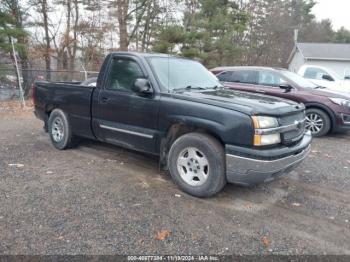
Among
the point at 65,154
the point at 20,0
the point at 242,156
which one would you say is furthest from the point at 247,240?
the point at 20,0

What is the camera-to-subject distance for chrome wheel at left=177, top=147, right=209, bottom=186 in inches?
155

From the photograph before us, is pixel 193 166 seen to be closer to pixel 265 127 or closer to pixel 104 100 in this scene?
pixel 265 127

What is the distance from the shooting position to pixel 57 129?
234 inches

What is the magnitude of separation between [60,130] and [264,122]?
3.95m

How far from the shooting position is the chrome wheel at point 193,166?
3.93 metres

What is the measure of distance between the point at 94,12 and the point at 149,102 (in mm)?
17823

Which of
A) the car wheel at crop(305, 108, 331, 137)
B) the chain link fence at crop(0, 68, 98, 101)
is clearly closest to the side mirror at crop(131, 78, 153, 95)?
the car wheel at crop(305, 108, 331, 137)

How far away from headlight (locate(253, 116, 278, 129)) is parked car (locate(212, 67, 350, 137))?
15.2 feet

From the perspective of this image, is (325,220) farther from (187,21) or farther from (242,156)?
(187,21)

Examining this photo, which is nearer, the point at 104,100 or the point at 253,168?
the point at 253,168

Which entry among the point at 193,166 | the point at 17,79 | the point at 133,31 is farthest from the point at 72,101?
the point at 133,31

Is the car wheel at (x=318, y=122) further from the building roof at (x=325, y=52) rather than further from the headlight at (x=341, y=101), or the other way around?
the building roof at (x=325, y=52)

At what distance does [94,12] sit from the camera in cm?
1992

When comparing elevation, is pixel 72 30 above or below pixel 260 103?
above
